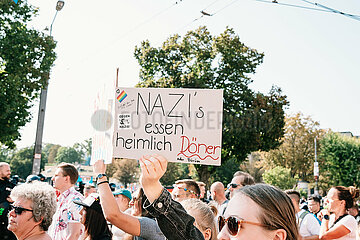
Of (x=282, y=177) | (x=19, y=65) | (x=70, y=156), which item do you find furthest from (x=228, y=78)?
(x=70, y=156)

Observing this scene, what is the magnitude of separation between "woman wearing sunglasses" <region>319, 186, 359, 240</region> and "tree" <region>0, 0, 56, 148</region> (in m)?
12.8

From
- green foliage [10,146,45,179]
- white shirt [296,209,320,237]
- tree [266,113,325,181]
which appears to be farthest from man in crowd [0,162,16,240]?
green foliage [10,146,45,179]

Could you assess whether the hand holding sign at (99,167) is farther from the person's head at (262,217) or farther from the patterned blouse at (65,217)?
the person's head at (262,217)

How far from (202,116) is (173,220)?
3.29ft

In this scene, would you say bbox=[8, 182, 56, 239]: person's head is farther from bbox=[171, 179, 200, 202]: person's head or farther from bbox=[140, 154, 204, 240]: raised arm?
bbox=[140, 154, 204, 240]: raised arm

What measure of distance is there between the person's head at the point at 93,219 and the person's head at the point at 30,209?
0.39 m

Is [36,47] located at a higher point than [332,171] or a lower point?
higher

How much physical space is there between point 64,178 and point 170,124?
2.23 metres

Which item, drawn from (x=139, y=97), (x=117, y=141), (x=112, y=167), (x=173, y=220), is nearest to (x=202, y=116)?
(x=139, y=97)

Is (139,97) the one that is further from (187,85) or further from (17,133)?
(187,85)

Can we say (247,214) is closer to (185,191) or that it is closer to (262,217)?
(262,217)

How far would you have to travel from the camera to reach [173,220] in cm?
195

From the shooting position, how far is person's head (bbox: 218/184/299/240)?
5.47ft

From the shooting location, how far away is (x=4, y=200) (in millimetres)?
5805
